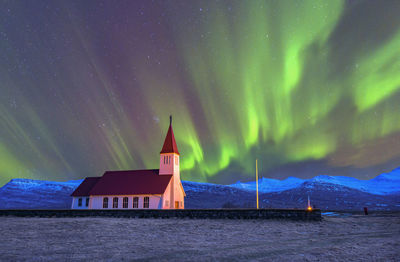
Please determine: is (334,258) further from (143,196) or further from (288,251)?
(143,196)

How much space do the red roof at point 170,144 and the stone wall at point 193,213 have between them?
68.1 ft

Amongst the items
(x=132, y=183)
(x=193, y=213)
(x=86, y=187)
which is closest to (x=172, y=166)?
(x=132, y=183)

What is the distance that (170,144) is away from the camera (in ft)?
176

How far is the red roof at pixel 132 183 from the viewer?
48.8 m

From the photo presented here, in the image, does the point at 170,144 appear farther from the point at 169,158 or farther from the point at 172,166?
the point at 172,166

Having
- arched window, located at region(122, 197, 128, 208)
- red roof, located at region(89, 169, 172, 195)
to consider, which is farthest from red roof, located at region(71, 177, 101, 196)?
arched window, located at region(122, 197, 128, 208)

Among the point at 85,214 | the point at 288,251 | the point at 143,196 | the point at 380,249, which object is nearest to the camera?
the point at 288,251

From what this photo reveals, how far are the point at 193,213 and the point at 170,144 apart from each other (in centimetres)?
2467

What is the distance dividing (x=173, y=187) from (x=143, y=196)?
18.2ft

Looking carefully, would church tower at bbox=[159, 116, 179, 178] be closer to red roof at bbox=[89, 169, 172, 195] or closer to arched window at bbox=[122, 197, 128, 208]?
red roof at bbox=[89, 169, 172, 195]

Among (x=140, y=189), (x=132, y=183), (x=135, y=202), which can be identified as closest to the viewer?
(x=135, y=202)

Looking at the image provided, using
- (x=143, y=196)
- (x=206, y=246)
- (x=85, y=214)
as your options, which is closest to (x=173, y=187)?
(x=143, y=196)

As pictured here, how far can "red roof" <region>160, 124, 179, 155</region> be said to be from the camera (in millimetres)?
53031

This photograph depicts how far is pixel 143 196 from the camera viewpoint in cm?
4831
